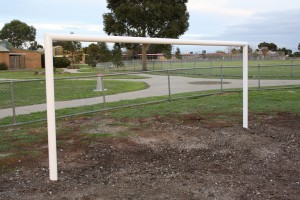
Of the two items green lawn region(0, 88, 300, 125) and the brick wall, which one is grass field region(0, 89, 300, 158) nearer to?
green lawn region(0, 88, 300, 125)

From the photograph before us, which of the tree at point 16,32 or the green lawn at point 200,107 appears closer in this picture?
Answer: the green lawn at point 200,107

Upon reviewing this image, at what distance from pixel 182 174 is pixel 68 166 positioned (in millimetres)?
1698

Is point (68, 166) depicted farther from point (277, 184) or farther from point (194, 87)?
point (194, 87)

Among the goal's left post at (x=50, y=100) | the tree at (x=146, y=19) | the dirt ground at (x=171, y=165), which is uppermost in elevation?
the tree at (x=146, y=19)

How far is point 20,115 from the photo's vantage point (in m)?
10.3

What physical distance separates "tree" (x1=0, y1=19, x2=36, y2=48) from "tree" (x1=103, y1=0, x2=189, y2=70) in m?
75.2

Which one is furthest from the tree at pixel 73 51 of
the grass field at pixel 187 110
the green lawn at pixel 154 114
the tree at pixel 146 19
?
the grass field at pixel 187 110

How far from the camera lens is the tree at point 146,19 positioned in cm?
3869

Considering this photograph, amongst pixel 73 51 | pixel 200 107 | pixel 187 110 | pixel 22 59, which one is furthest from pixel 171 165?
pixel 22 59

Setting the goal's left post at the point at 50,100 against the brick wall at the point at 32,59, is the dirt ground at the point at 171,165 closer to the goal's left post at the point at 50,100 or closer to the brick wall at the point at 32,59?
the goal's left post at the point at 50,100

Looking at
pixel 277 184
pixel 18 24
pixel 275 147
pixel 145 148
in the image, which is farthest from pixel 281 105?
pixel 18 24

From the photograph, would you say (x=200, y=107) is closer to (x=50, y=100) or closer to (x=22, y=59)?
(x=50, y=100)

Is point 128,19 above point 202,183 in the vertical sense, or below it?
above

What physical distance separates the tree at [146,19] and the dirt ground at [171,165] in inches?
1240
